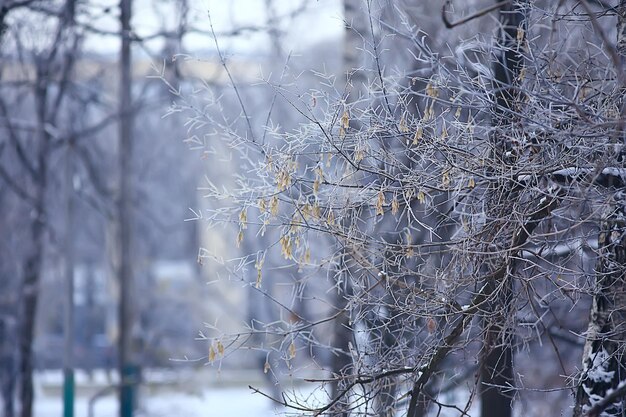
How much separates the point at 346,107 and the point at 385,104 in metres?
0.30

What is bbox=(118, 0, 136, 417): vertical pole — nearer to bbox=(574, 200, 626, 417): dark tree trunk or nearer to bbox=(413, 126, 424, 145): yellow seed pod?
bbox=(574, 200, 626, 417): dark tree trunk

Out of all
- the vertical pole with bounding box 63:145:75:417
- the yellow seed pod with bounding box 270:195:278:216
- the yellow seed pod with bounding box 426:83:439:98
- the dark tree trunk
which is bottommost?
the dark tree trunk

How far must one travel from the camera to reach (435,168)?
571 cm

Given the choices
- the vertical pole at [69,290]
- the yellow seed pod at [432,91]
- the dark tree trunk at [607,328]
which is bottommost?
the dark tree trunk at [607,328]

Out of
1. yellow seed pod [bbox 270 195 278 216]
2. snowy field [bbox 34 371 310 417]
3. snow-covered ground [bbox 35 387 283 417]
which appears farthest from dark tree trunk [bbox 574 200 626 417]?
snow-covered ground [bbox 35 387 283 417]

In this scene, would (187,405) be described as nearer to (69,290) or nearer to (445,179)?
(69,290)

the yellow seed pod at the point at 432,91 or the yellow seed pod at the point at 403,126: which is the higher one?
the yellow seed pod at the point at 432,91

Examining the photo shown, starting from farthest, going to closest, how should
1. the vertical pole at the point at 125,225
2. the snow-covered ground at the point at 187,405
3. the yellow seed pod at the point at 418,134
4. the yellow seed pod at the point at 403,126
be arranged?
the snow-covered ground at the point at 187,405, the vertical pole at the point at 125,225, the yellow seed pod at the point at 403,126, the yellow seed pod at the point at 418,134

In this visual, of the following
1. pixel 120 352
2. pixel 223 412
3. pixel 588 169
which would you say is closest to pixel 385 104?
pixel 588 169

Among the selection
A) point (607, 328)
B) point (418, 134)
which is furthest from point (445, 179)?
point (607, 328)

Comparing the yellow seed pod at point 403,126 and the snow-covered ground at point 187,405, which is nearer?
the yellow seed pod at point 403,126

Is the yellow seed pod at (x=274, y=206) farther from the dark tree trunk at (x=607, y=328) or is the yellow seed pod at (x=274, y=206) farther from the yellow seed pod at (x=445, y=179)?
the dark tree trunk at (x=607, y=328)

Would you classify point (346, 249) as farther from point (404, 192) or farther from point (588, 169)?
point (588, 169)

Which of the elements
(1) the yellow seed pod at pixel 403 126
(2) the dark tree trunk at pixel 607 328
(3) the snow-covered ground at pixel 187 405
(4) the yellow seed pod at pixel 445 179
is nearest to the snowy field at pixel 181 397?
(3) the snow-covered ground at pixel 187 405
